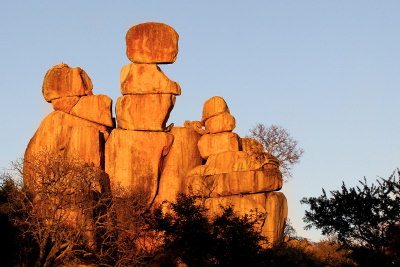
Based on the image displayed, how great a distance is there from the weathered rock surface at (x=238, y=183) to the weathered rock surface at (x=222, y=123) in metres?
3.85

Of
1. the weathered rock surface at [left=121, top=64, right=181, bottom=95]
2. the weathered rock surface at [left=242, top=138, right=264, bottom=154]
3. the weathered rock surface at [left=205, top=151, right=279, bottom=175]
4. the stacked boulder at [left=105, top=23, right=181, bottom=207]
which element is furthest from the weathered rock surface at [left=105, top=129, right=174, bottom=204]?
the weathered rock surface at [left=242, top=138, right=264, bottom=154]

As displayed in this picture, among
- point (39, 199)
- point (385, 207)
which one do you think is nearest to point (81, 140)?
point (39, 199)

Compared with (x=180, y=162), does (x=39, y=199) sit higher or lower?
lower

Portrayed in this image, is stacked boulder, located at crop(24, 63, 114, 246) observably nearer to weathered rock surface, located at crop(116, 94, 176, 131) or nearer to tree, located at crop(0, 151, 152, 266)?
weathered rock surface, located at crop(116, 94, 176, 131)

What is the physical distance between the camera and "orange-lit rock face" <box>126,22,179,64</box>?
147 feet

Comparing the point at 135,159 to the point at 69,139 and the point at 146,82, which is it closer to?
the point at 69,139

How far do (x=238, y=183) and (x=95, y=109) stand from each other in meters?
9.57

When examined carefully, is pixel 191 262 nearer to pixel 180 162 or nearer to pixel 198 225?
pixel 198 225

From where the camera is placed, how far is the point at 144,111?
143ft

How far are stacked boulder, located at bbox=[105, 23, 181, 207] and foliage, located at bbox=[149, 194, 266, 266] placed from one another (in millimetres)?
6694

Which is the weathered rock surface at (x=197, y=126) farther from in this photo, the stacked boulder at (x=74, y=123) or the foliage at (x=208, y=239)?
the foliage at (x=208, y=239)

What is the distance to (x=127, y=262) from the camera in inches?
1318

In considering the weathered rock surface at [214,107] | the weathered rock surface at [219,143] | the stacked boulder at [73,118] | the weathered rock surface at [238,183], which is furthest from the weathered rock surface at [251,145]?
the stacked boulder at [73,118]

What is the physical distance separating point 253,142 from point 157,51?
781 cm
